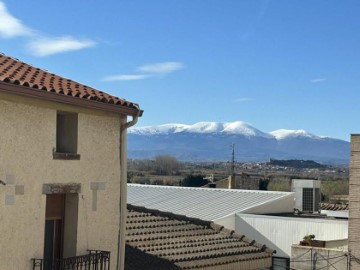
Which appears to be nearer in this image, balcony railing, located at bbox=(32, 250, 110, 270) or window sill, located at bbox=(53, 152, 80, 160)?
balcony railing, located at bbox=(32, 250, 110, 270)

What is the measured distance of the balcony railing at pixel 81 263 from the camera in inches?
420

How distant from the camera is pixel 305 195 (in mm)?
36906

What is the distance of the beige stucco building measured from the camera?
999 centimetres

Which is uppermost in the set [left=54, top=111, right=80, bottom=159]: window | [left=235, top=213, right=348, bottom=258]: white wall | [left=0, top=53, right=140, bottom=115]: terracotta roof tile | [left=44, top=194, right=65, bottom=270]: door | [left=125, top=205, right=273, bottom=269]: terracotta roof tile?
[left=0, top=53, right=140, bottom=115]: terracotta roof tile

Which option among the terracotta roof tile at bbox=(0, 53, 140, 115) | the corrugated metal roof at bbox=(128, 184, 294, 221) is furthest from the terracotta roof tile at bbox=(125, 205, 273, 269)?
the corrugated metal roof at bbox=(128, 184, 294, 221)

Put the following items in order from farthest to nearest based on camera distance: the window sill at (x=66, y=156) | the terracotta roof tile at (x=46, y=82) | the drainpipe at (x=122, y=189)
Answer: the drainpipe at (x=122, y=189) → the window sill at (x=66, y=156) → the terracotta roof tile at (x=46, y=82)

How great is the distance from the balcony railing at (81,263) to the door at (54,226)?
0.25 m

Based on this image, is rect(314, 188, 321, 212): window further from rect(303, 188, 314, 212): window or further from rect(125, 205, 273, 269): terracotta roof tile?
rect(125, 205, 273, 269): terracotta roof tile

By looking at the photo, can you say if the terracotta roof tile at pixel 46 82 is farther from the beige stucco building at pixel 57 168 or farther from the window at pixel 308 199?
the window at pixel 308 199

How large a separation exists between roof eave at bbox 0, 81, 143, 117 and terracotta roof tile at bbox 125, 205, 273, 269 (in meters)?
3.28

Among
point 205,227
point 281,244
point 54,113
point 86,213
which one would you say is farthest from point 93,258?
point 281,244

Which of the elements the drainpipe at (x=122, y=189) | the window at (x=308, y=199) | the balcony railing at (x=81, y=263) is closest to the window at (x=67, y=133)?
the drainpipe at (x=122, y=189)

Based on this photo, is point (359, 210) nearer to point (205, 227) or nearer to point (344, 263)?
point (344, 263)

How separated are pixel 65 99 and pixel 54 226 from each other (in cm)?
246
